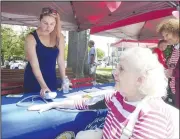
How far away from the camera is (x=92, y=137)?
1222mm

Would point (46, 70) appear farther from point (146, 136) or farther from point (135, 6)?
point (135, 6)

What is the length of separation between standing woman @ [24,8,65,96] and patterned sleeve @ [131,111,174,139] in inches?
41.0

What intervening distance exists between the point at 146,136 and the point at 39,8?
339 cm

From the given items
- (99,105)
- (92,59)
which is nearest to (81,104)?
(99,105)

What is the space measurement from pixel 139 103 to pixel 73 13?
332 cm

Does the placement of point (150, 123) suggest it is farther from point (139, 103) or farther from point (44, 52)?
point (44, 52)

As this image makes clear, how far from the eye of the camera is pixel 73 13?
4.09 metres

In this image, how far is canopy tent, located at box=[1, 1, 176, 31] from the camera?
3.59m

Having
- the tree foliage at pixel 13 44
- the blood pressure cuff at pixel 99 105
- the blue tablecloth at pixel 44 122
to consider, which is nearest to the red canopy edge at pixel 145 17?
the blood pressure cuff at pixel 99 105

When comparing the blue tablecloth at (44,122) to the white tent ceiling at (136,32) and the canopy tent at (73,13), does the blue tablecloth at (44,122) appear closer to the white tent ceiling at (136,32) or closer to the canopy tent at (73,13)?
the canopy tent at (73,13)

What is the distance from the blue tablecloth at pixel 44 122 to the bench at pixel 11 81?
3.58ft

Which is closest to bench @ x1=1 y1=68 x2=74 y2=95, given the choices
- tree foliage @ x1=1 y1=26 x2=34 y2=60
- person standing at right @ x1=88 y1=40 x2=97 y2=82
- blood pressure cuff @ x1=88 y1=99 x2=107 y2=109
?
blood pressure cuff @ x1=88 y1=99 x2=107 y2=109

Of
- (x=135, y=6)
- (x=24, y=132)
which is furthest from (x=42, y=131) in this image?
(x=135, y=6)

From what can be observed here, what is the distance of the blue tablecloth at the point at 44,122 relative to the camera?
1.15 metres
